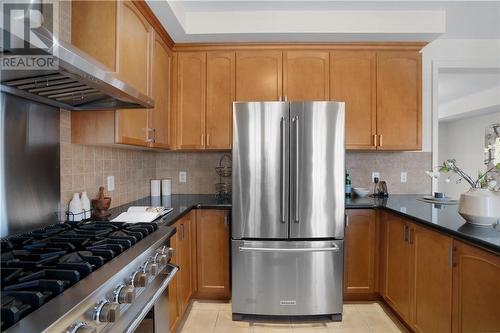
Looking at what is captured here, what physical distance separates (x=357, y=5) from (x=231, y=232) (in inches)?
84.1

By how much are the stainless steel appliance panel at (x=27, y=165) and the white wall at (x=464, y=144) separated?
6.56 m

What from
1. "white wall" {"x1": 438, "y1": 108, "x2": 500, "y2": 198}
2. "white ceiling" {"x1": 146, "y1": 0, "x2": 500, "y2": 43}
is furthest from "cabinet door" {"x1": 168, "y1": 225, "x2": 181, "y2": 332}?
"white wall" {"x1": 438, "y1": 108, "x2": 500, "y2": 198}

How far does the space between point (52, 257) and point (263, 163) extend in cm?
146

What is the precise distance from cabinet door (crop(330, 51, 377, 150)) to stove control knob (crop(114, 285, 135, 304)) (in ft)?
7.25

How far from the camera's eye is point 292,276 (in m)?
2.17

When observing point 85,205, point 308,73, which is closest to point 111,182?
point 85,205

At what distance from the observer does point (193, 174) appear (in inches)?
119

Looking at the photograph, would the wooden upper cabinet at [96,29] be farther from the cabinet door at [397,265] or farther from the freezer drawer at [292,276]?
the cabinet door at [397,265]

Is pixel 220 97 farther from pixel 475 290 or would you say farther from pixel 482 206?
pixel 475 290

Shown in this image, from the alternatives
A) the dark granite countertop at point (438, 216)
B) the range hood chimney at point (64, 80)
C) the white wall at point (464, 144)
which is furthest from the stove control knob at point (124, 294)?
the white wall at point (464, 144)

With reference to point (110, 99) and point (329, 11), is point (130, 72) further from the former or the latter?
point (329, 11)

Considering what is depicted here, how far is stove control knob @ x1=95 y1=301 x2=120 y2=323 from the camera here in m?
0.85

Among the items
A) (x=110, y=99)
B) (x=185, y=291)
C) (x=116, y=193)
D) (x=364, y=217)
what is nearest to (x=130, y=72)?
(x=110, y=99)

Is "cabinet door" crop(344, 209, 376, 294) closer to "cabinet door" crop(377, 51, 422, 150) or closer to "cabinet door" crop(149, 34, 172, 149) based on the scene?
"cabinet door" crop(377, 51, 422, 150)
